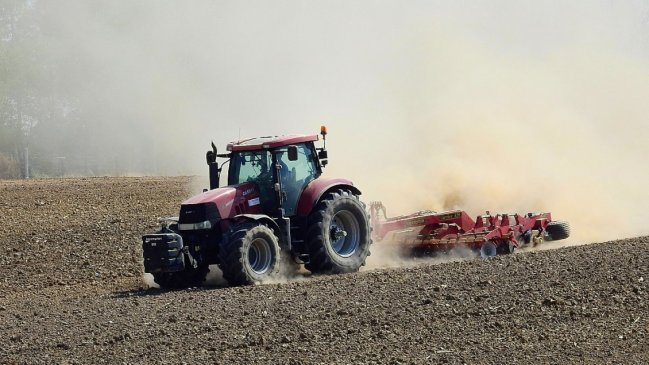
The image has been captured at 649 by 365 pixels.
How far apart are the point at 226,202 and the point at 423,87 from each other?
891cm

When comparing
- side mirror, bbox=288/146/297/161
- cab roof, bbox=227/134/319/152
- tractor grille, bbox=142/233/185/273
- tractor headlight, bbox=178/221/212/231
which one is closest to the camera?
tractor grille, bbox=142/233/185/273

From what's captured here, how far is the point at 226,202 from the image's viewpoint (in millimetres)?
14320

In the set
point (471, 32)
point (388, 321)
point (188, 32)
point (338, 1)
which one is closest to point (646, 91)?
point (471, 32)

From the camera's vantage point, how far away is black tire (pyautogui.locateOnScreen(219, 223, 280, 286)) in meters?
13.5

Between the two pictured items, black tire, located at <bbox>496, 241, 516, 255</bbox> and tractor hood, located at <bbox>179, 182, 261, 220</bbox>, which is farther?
black tire, located at <bbox>496, 241, 516, 255</bbox>

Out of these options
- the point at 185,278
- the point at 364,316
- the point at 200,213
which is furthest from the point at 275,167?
the point at 364,316

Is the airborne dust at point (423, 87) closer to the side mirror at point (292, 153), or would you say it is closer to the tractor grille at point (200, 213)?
the side mirror at point (292, 153)

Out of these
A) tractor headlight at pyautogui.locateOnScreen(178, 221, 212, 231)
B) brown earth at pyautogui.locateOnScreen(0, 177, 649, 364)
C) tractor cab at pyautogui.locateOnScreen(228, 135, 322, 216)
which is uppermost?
tractor cab at pyautogui.locateOnScreen(228, 135, 322, 216)

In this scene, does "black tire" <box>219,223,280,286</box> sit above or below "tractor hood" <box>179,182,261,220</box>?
below

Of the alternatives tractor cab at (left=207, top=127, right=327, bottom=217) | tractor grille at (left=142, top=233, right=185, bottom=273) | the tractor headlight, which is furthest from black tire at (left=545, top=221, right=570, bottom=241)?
tractor grille at (left=142, top=233, right=185, bottom=273)

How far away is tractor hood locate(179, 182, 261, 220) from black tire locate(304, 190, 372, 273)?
901mm

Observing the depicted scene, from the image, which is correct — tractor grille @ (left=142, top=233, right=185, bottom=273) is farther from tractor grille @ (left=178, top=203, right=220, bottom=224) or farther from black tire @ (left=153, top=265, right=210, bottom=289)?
black tire @ (left=153, top=265, right=210, bottom=289)

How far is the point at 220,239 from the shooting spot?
14.4 m

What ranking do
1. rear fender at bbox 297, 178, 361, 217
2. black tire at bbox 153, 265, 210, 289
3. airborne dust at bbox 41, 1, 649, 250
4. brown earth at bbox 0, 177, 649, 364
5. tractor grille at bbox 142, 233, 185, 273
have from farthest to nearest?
airborne dust at bbox 41, 1, 649, 250
rear fender at bbox 297, 178, 361, 217
black tire at bbox 153, 265, 210, 289
tractor grille at bbox 142, 233, 185, 273
brown earth at bbox 0, 177, 649, 364
